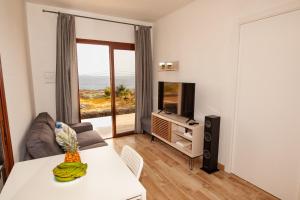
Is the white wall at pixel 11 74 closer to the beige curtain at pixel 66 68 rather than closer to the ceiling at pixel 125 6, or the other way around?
the beige curtain at pixel 66 68

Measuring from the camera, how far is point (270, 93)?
6.98 ft

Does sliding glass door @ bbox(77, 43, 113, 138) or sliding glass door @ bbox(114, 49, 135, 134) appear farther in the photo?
sliding glass door @ bbox(114, 49, 135, 134)

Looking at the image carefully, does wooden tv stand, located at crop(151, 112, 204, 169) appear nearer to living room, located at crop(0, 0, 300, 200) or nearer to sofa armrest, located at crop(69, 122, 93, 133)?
living room, located at crop(0, 0, 300, 200)

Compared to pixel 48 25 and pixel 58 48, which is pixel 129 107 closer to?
pixel 58 48

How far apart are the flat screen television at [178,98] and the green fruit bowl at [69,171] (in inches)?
84.0

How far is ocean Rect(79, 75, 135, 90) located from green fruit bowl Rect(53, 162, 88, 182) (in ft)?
9.27

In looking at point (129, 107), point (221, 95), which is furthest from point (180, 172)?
point (129, 107)

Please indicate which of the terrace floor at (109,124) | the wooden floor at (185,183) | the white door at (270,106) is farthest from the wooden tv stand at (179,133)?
the terrace floor at (109,124)

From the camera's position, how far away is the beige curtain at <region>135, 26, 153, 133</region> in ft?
13.7

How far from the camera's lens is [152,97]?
4.54 m

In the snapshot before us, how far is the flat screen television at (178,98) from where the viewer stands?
3.02 meters

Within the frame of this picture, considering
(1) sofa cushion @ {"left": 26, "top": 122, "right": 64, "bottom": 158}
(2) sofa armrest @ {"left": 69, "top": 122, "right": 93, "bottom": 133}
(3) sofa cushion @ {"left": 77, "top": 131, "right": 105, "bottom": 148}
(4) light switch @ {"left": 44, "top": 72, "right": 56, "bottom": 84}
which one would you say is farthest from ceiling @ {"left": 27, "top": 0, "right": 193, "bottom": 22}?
(1) sofa cushion @ {"left": 26, "top": 122, "right": 64, "bottom": 158}

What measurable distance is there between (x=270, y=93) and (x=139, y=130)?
3061mm

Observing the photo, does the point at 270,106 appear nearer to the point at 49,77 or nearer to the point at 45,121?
the point at 45,121
